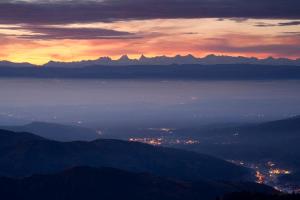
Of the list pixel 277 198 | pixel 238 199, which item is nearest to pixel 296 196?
pixel 277 198

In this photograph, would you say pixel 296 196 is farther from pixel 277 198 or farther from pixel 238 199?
pixel 238 199
